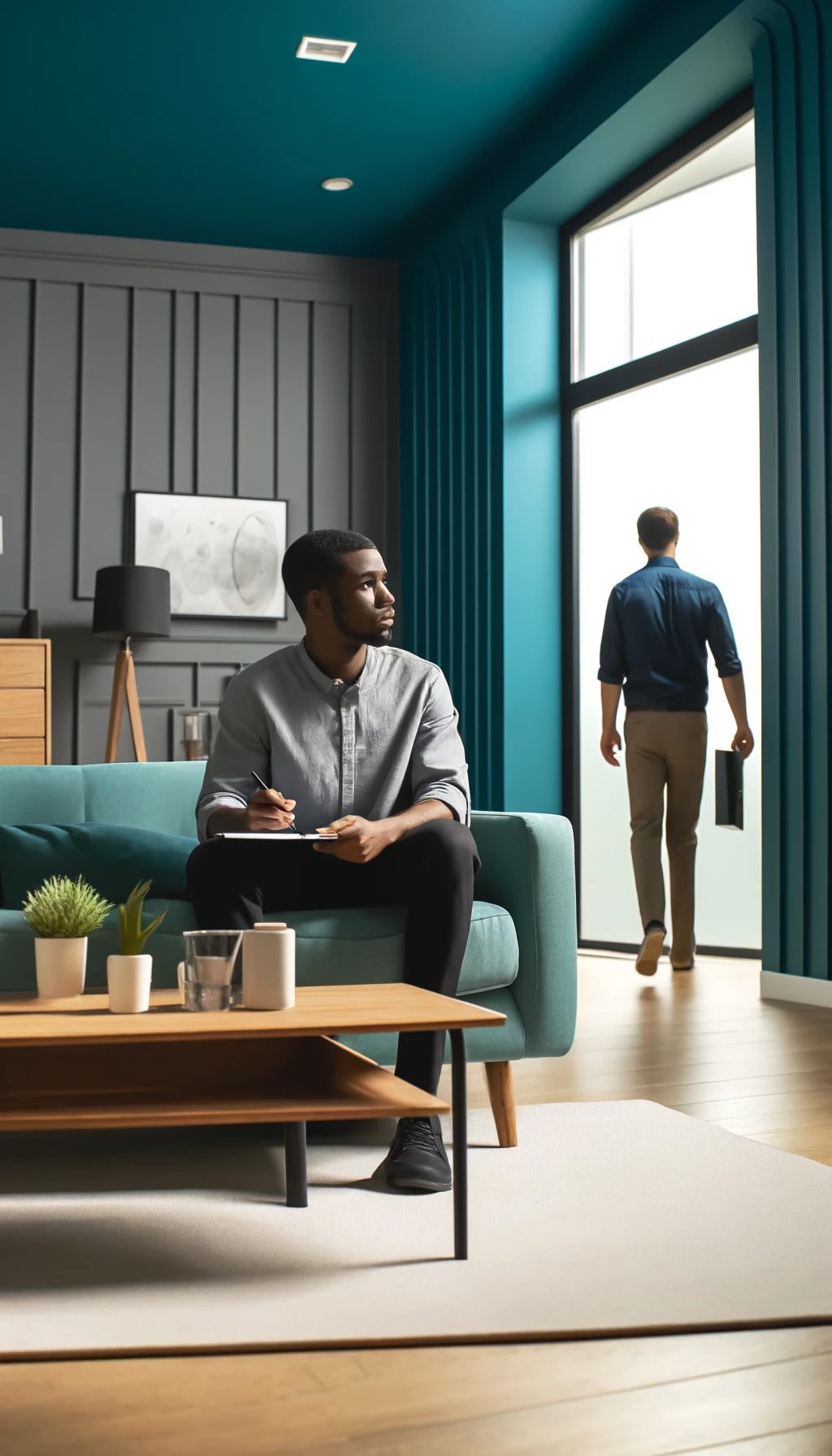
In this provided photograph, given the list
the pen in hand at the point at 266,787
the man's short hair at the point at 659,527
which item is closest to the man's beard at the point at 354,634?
the pen in hand at the point at 266,787

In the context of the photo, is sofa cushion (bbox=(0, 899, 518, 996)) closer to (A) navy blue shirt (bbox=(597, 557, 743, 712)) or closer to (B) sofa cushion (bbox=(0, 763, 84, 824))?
(B) sofa cushion (bbox=(0, 763, 84, 824))

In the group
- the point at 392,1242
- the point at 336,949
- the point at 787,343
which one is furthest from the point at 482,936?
the point at 787,343

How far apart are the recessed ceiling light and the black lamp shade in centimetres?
211

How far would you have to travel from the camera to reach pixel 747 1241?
1832mm

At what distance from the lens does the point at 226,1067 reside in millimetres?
1935

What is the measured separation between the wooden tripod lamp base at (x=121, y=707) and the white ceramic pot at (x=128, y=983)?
4.33 m

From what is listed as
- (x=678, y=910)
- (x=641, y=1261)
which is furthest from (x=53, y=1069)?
(x=678, y=910)

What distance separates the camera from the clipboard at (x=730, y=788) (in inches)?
183

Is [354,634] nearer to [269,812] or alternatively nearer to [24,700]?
[269,812]

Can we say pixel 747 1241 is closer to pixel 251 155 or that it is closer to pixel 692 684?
pixel 692 684

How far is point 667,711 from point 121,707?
98.7 inches

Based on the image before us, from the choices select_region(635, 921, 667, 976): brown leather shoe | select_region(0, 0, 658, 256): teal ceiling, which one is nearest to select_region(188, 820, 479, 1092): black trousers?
select_region(635, 921, 667, 976): brown leather shoe

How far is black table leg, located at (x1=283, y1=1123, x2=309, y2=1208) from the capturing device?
2.02 m

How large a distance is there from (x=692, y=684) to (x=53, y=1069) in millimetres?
3353
